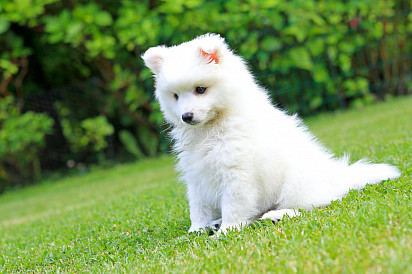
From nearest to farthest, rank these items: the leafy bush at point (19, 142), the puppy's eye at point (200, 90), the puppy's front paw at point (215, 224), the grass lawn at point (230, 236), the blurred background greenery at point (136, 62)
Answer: the grass lawn at point (230, 236)
the puppy's eye at point (200, 90)
the puppy's front paw at point (215, 224)
the blurred background greenery at point (136, 62)
the leafy bush at point (19, 142)

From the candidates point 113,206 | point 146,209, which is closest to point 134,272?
point 146,209

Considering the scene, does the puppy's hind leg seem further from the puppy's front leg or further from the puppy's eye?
the puppy's eye

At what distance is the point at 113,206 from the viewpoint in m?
5.76

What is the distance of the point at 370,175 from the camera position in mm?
3783

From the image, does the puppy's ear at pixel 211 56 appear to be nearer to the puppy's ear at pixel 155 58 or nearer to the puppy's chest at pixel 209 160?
the puppy's ear at pixel 155 58

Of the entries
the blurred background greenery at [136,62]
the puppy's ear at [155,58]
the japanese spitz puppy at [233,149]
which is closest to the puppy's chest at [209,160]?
the japanese spitz puppy at [233,149]

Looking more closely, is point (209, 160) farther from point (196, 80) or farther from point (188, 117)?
point (196, 80)

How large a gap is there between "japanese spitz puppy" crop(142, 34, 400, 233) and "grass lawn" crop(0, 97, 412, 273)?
0.20 meters

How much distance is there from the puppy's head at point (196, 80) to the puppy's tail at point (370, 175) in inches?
44.0

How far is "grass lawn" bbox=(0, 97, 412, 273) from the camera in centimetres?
241

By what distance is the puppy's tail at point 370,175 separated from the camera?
12.3 ft

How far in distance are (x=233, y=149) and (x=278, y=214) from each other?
53 centimetres

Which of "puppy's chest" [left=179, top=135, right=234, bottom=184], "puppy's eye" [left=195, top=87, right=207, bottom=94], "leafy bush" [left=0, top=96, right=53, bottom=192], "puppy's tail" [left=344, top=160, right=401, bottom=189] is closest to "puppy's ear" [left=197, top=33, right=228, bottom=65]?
"puppy's eye" [left=195, top=87, right=207, bottom=94]

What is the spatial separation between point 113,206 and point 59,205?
213 cm
